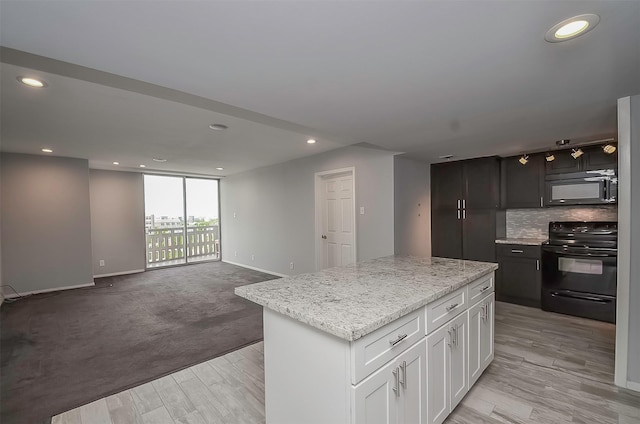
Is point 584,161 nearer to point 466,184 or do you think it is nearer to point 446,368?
point 466,184

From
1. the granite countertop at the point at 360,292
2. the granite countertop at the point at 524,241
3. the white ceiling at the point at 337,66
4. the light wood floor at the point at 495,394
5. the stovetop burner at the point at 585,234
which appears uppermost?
the white ceiling at the point at 337,66

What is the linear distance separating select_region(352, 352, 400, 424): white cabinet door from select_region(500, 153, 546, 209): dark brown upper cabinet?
154 inches

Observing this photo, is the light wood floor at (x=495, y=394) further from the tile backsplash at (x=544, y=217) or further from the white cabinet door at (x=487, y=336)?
the tile backsplash at (x=544, y=217)

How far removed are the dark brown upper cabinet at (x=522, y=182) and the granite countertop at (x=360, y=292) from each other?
7.98ft

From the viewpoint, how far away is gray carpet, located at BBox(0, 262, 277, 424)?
2.23 meters

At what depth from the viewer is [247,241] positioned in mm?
6906

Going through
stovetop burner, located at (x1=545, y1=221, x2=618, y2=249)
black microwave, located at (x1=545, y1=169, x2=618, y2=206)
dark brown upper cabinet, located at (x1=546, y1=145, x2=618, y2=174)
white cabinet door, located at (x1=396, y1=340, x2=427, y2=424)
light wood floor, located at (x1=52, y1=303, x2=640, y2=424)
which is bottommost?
light wood floor, located at (x1=52, y1=303, x2=640, y2=424)

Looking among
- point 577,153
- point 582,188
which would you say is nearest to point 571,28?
point 577,153

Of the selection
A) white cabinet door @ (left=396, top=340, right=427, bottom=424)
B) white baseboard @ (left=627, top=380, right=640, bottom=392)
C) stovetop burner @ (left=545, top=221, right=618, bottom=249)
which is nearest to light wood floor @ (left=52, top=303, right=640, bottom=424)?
white baseboard @ (left=627, top=380, right=640, bottom=392)

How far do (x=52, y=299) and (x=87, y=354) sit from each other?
2.74 metres

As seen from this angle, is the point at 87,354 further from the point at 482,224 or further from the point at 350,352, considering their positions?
the point at 482,224

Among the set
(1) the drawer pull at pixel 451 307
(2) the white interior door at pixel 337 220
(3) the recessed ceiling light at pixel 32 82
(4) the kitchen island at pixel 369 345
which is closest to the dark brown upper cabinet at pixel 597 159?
(4) the kitchen island at pixel 369 345

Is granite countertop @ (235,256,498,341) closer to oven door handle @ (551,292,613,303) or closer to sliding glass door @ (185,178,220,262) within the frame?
oven door handle @ (551,292,613,303)

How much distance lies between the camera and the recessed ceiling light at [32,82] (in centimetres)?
212
